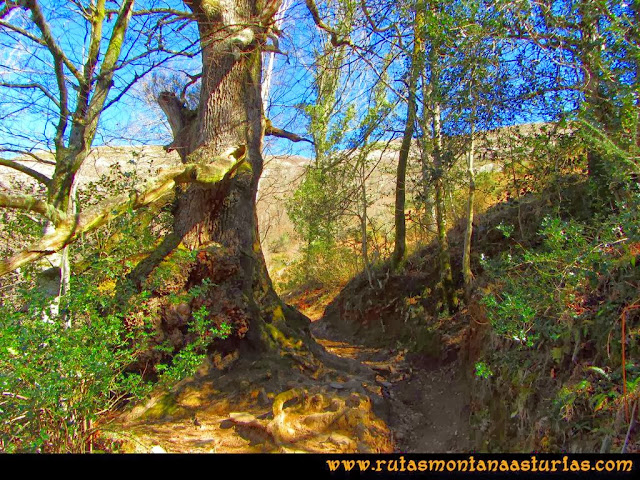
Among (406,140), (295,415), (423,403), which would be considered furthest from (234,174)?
(423,403)

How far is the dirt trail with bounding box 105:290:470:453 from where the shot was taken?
4.39 metres

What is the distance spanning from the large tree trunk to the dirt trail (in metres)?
0.72

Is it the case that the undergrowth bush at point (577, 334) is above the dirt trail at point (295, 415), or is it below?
above

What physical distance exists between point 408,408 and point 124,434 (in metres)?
4.06

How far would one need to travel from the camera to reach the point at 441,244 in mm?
7910

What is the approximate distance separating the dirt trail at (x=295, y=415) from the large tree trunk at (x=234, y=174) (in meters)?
0.72

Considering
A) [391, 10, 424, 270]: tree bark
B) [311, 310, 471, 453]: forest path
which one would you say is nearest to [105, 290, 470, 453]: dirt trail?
[311, 310, 471, 453]: forest path

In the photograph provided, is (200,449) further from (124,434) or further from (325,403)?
(325,403)

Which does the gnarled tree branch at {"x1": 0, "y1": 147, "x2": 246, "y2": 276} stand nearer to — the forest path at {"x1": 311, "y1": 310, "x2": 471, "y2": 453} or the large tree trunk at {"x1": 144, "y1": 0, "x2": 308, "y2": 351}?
the large tree trunk at {"x1": 144, "y1": 0, "x2": 308, "y2": 351}

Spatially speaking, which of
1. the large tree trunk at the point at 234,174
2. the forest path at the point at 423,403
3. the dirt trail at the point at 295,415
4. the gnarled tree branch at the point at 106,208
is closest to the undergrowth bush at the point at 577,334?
the forest path at the point at 423,403

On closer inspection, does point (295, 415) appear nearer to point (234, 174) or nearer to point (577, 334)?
point (577, 334)

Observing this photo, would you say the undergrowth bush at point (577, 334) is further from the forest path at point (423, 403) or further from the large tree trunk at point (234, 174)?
the large tree trunk at point (234, 174)

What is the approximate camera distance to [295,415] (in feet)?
16.0

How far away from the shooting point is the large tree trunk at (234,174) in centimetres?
588
